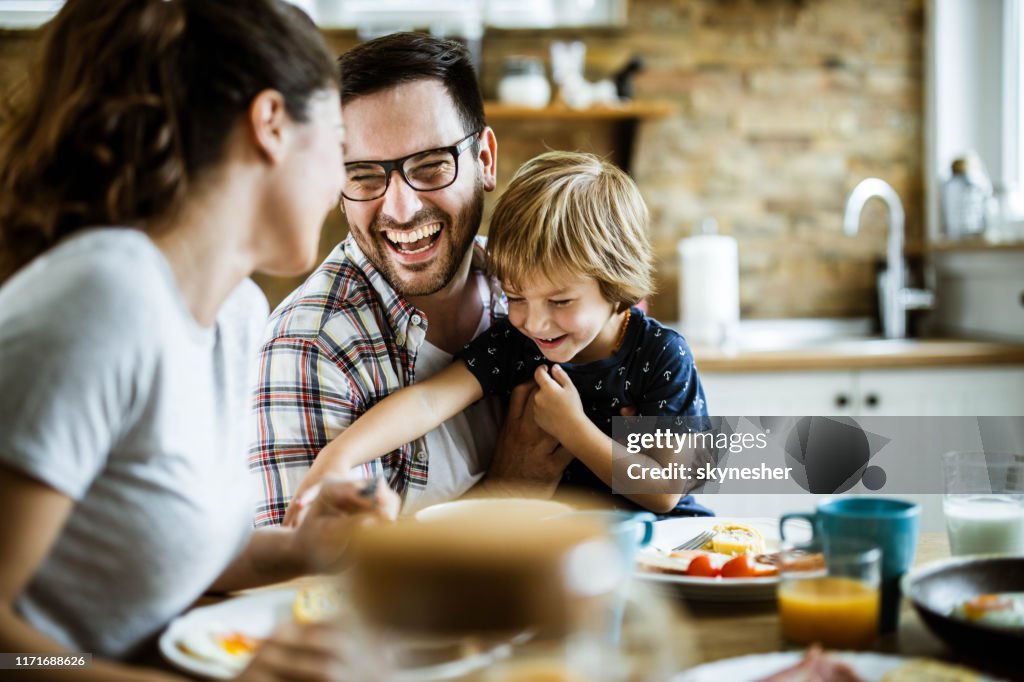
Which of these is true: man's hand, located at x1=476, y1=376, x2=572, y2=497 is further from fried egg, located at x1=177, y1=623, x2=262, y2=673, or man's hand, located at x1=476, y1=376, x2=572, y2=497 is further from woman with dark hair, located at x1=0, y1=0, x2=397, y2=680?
fried egg, located at x1=177, y1=623, x2=262, y2=673

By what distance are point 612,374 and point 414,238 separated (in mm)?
452

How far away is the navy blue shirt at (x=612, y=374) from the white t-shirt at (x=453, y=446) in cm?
8

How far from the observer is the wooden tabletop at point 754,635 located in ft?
3.04

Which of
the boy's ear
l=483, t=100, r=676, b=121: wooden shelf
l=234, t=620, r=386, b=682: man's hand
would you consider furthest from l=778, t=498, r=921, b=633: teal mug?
l=483, t=100, r=676, b=121: wooden shelf

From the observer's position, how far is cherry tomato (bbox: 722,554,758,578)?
1.12 meters

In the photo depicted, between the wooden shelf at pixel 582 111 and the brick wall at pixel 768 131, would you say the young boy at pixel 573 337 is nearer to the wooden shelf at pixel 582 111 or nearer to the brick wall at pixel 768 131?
the wooden shelf at pixel 582 111

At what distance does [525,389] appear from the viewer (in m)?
1.76

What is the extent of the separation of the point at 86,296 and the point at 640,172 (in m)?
3.24

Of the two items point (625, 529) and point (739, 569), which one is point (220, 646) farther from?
point (739, 569)

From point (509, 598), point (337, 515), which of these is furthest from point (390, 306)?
point (509, 598)

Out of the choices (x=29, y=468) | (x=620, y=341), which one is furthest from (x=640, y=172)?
(x=29, y=468)

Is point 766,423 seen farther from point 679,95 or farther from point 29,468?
point 29,468

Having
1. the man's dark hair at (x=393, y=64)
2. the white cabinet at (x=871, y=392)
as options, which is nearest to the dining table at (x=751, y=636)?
the man's dark hair at (x=393, y=64)

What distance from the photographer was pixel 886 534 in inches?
40.0
